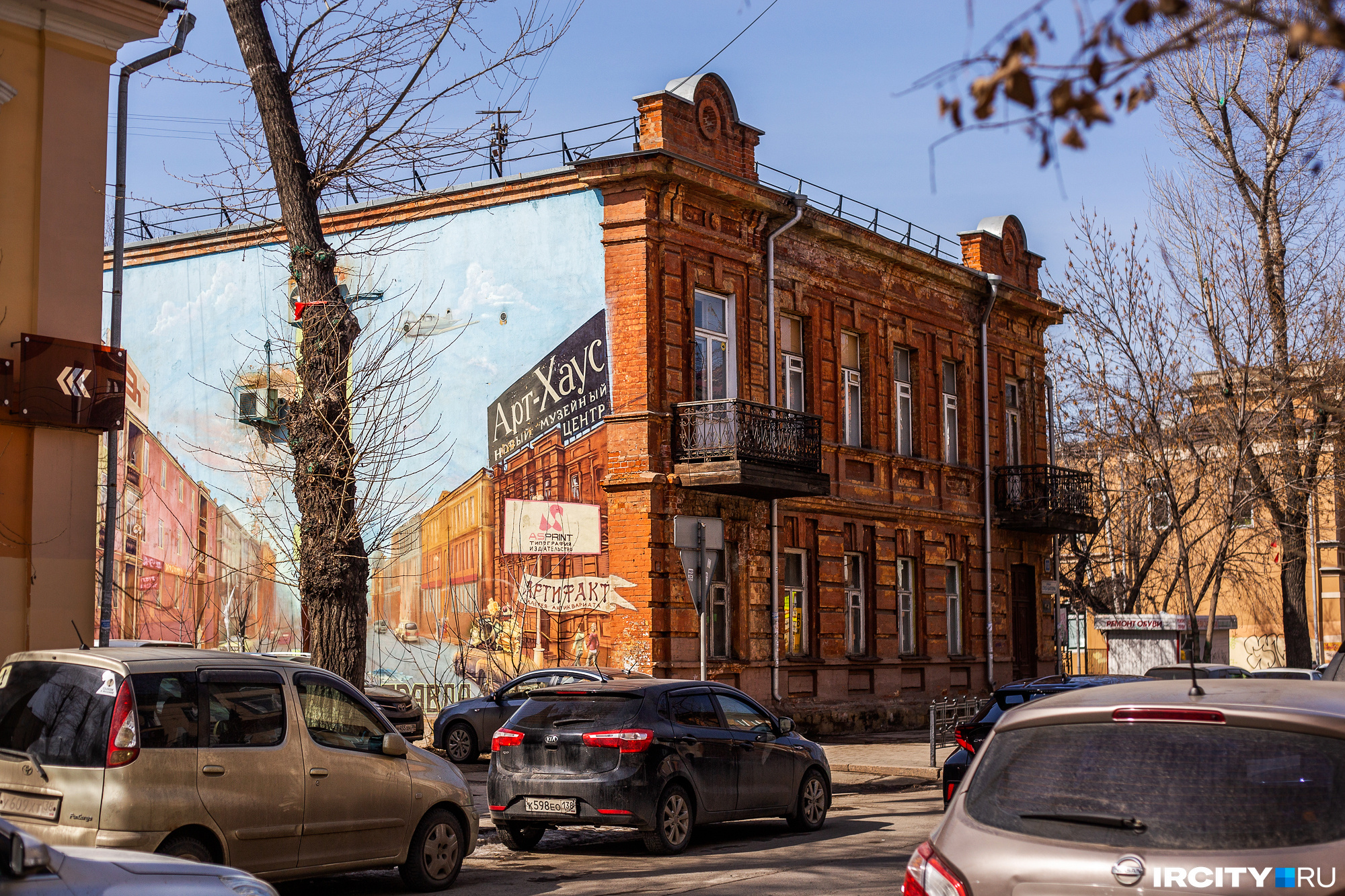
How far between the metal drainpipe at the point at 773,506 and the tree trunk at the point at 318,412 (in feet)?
41.8

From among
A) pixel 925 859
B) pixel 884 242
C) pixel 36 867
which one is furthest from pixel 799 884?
pixel 884 242

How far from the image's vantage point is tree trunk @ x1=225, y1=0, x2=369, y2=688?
12.1 metres

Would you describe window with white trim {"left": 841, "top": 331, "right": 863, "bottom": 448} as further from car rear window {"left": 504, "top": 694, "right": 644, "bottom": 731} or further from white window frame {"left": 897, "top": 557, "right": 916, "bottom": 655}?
car rear window {"left": 504, "top": 694, "right": 644, "bottom": 731}

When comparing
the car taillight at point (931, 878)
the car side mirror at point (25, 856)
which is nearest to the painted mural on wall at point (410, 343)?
the car side mirror at point (25, 856)

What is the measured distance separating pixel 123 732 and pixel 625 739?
14.7 ft

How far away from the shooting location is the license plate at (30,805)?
789cm

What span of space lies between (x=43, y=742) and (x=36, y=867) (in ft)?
13.6

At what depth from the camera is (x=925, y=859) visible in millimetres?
4457

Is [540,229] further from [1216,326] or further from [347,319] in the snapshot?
[1216,326]

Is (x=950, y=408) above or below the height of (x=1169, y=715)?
above

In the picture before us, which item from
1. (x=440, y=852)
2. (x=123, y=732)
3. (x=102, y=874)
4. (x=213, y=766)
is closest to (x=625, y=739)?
(x=440, y=852)

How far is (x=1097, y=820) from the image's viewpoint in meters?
4.12

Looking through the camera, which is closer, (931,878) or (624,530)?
(931,878)

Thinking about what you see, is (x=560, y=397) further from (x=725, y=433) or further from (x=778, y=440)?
(x=778, y=440)
